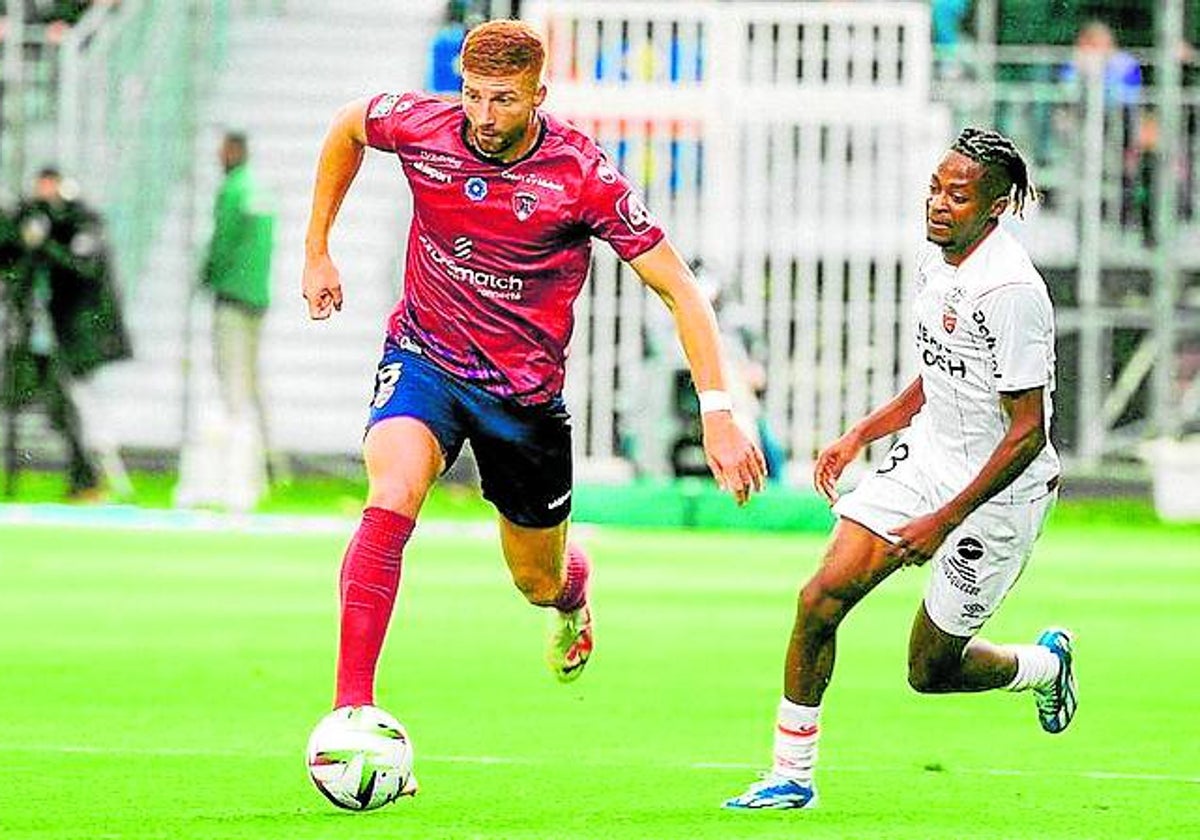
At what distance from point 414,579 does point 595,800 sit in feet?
29.5

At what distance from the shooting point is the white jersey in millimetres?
9211

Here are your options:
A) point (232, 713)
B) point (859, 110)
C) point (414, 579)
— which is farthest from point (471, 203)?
point (859, 110)

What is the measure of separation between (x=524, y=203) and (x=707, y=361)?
2.74ft

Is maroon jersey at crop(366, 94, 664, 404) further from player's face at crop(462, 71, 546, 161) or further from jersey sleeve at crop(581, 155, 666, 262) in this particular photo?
player's face at crop(462, 71, 546, 161)

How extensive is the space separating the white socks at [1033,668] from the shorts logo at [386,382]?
7.49ft

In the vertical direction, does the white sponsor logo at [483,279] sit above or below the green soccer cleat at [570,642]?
above

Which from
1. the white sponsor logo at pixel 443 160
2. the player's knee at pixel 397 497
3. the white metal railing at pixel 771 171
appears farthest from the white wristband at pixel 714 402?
the white metal railing at pixel 771 171

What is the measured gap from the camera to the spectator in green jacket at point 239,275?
24734mm

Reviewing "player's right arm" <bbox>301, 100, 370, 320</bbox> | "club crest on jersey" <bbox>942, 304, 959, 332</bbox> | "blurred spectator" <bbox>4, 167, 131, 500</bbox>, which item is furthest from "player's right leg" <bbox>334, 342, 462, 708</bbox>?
"blurred spectator" <bbox>4, 167, 131, 500</bbox>

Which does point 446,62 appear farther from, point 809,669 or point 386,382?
point 809,669

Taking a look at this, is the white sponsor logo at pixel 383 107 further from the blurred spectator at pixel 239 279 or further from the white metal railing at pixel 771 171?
the blurred spectator at pixel 239 279

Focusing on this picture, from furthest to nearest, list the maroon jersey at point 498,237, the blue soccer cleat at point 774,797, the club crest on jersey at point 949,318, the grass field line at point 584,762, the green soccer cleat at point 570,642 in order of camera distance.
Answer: the green soccer cleat at point 570,642, the grass field line at point 584,762, the maroon jersey at point 498,237, the club crest on jersey at point 949,318, the blue soccer cleat at point 774,797

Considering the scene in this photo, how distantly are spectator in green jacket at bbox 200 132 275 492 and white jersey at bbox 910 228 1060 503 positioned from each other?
15413 millimetres

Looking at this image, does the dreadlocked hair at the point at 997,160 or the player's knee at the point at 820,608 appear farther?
the dreadlocked hair at the point at 997,160
